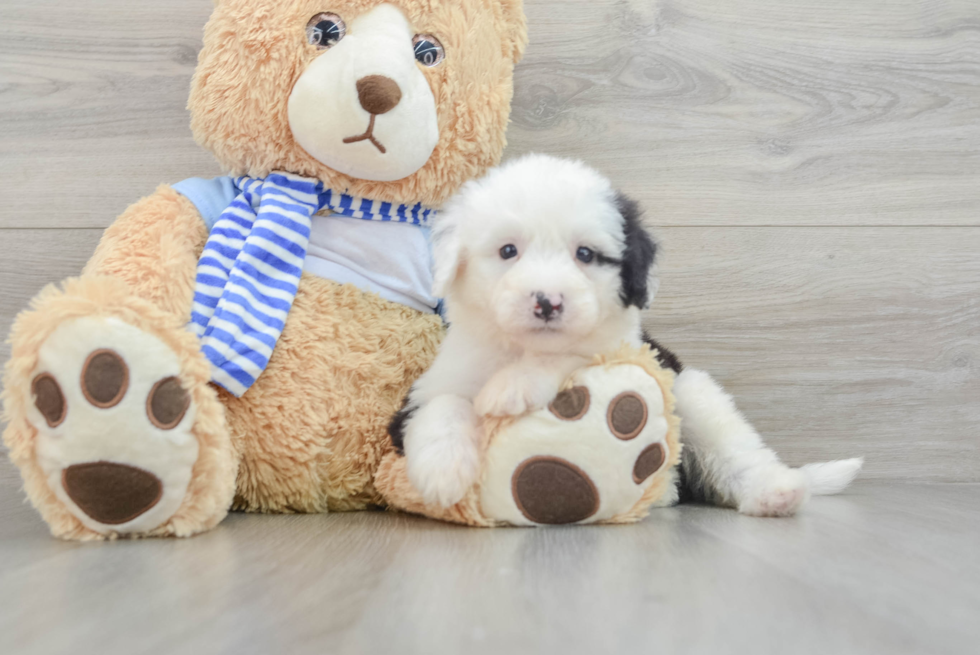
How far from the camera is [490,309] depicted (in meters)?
1.30

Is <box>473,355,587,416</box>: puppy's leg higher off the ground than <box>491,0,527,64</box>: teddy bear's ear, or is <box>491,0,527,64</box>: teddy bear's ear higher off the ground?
<box>491,0,527,64</box>: teddy bear's ear

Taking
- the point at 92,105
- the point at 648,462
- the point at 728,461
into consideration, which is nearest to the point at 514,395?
the point at 648,462

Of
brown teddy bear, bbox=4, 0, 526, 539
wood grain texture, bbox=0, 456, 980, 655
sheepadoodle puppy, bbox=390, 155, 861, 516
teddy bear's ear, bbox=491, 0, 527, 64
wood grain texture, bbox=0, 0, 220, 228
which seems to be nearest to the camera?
wood grain texture, bbox=0, 456, 980, 655

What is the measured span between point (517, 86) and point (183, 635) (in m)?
1.54

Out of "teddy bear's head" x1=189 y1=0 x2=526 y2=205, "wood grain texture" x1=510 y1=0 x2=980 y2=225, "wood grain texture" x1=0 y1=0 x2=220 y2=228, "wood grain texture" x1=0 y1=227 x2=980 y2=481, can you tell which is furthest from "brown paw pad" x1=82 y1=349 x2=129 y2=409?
"wood grain texture" x1=0 y1=227 x2=980 y2=481

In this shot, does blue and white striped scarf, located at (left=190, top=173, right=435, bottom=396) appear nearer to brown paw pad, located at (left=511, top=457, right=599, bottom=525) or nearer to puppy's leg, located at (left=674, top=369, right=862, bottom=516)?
brown paw pad, located at (left=511, top=457, right=599, bottom=525)

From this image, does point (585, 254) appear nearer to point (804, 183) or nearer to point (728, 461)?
point (728, 461)

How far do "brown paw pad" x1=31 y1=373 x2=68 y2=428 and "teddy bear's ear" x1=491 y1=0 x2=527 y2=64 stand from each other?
1.08m

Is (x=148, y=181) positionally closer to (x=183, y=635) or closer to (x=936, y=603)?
(x=183, y=635)

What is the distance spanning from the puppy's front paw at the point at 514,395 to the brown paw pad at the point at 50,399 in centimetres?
61

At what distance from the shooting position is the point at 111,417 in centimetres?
110

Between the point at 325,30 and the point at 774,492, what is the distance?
3.87 ft

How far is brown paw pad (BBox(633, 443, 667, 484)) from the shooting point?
122cm

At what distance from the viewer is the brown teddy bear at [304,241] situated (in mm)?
1323
